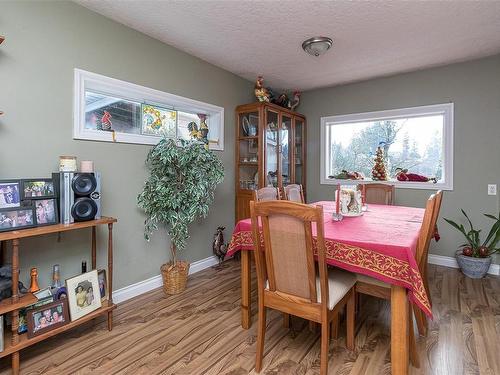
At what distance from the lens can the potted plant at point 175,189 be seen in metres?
2.49

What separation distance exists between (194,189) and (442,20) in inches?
101

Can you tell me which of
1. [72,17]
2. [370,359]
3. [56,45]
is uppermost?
[72,17]

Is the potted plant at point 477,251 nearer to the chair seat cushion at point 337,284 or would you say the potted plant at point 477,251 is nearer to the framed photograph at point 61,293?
the chair seat cushion at point 337,284

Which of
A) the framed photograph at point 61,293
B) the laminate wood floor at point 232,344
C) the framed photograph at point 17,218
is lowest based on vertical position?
the laminate wood floor at point 232,344

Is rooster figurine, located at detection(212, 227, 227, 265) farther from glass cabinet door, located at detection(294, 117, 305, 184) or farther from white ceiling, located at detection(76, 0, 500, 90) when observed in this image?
white ceiling, located at detection(76, 0, 500, 90)

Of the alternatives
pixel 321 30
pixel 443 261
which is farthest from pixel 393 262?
pixel 443 261

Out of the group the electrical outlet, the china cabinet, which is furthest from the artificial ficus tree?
the electrical outlet

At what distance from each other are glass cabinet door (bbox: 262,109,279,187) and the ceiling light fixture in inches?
40.4

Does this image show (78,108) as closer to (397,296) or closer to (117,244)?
(117,244)

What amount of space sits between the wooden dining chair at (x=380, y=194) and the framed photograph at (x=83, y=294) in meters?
2.87

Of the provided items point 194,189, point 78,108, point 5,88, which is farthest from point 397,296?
point 5,88

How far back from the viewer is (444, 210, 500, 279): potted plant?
2947 millimetres

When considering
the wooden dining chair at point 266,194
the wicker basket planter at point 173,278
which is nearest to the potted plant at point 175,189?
the wicker basket planter at point 173,278

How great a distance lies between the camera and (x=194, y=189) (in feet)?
8.37
